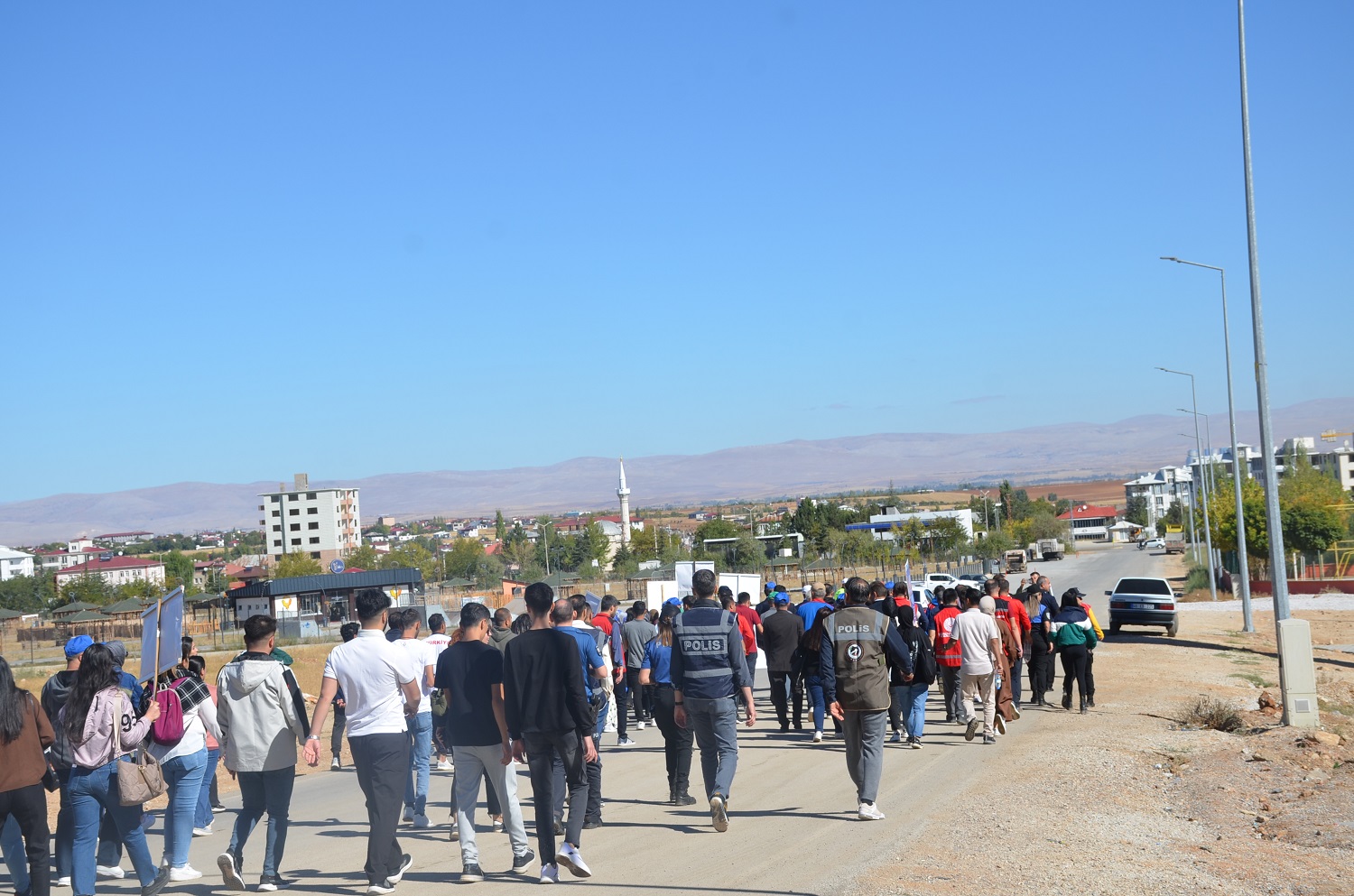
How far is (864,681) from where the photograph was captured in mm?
9453

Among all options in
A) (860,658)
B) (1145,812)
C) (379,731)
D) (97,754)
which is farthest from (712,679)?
(97,754)

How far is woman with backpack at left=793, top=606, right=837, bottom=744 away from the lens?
13820 mm

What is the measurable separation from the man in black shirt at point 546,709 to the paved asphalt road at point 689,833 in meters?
0.45

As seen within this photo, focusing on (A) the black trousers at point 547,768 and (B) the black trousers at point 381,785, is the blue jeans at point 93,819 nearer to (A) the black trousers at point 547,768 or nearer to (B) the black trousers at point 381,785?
(B) the black trousers at point 381,785

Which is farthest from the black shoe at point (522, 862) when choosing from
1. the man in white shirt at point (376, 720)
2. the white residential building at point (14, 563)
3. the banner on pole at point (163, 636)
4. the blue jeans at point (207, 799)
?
the white residential building at point (14, 563)

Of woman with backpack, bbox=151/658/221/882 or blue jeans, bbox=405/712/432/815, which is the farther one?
blue jeans, bbox=405/712/432/815

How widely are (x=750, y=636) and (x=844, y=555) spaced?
77.5m

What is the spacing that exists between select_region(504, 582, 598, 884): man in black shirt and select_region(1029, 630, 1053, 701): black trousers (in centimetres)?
1067

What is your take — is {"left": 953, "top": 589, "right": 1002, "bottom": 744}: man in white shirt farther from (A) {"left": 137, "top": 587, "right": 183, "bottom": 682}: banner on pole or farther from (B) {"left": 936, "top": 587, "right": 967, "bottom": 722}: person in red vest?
(A) {"left": 137, "top": 587, "right": 183, "bottom": 682}: banner on pole

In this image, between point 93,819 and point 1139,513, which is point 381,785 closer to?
point 93,819

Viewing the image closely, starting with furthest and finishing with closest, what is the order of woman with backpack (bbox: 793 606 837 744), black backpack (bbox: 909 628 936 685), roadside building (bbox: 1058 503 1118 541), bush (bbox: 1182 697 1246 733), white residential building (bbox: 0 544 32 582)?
roadside building (bbox: 1058 503 1118 541) → white residential building (bbox: 0 544 32 582) → bush (bbox: 1182 697 1246 733) → woman with backpack (bbox: 793 606 837 744) → black backpack (bbox: 909 628 936 685)

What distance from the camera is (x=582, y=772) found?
316 inches

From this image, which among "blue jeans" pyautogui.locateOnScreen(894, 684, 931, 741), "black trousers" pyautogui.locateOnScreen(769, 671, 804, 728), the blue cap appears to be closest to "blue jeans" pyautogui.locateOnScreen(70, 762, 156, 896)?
the blue cap

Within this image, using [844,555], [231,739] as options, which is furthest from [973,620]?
[844,555]
